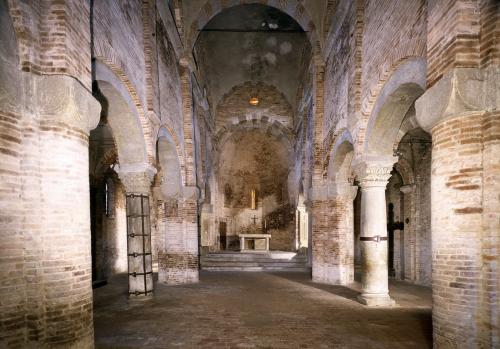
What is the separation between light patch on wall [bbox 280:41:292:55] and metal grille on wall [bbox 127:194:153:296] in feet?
33.2

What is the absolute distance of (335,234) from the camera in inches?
384

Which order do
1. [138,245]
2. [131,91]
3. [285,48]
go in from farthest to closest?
[285,48] → [138,245] → [131,91]

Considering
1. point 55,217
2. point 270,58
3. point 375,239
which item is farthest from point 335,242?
point 270,58

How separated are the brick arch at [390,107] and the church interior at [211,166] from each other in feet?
0.12

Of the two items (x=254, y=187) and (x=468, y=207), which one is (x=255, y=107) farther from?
(x=468, y=207)

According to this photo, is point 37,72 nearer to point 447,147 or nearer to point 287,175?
point 447,147

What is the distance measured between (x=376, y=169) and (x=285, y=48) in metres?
9.84

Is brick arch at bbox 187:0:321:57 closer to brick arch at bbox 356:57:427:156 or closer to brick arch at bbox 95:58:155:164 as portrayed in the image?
brick arch at bbox 95:58:155:164

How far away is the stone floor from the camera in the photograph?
16.6 feet

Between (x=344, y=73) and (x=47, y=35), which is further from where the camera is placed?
(x=344, y=73)

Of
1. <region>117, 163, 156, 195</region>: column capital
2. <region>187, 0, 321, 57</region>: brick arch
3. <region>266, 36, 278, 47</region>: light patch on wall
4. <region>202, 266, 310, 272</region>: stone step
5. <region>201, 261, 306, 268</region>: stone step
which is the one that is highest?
<region>266, 36, 278, 47</region>: light patch on wall

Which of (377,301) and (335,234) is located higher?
(335,234)

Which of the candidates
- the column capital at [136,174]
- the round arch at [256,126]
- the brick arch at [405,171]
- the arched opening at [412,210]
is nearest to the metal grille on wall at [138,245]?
the column capital at [136,174]

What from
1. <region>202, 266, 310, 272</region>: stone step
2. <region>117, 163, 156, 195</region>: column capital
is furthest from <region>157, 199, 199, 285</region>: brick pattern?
<region>202, 266, 310, 272</region>: stone step
